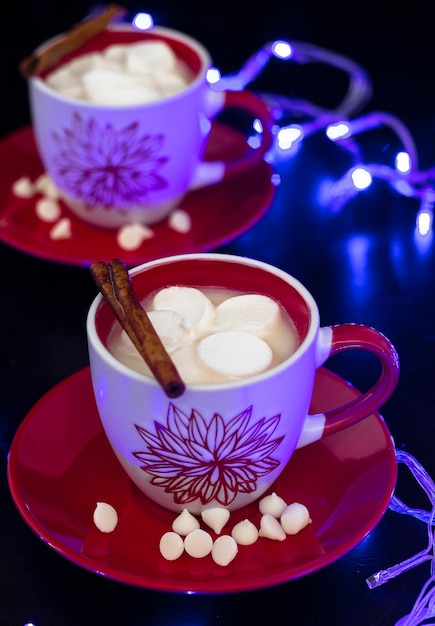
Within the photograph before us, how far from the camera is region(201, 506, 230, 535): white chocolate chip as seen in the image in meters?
0.82

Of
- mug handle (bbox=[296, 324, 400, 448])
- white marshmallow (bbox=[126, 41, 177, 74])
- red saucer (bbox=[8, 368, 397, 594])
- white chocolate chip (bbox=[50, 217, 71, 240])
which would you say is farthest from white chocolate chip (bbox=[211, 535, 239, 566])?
white marshmallow (bbox=[126, 41, 177, 74])

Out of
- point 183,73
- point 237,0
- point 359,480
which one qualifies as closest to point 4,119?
point 183,73

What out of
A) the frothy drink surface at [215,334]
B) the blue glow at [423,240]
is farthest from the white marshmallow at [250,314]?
the blue glow at [423,240]

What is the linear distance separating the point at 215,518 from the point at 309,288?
0.45 metres

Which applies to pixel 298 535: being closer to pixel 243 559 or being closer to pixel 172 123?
pixel 243 559

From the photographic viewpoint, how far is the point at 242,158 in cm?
135

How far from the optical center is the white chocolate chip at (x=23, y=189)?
1.34 meters

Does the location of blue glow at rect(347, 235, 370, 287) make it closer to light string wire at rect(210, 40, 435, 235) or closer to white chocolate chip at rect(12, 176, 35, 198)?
light string wire at rect(210, 40, 435, 235)

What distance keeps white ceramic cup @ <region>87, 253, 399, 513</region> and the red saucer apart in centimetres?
3

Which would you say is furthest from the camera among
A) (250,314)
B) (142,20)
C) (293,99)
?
(142,20)

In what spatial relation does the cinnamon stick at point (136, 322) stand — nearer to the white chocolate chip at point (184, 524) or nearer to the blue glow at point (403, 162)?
the white chocolate chip at point (184, 524)

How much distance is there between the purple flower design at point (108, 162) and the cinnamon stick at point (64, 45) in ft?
0.31

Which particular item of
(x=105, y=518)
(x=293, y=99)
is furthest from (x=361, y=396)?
(x=293, y=99)

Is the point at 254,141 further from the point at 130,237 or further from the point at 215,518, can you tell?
the point at 215,518
